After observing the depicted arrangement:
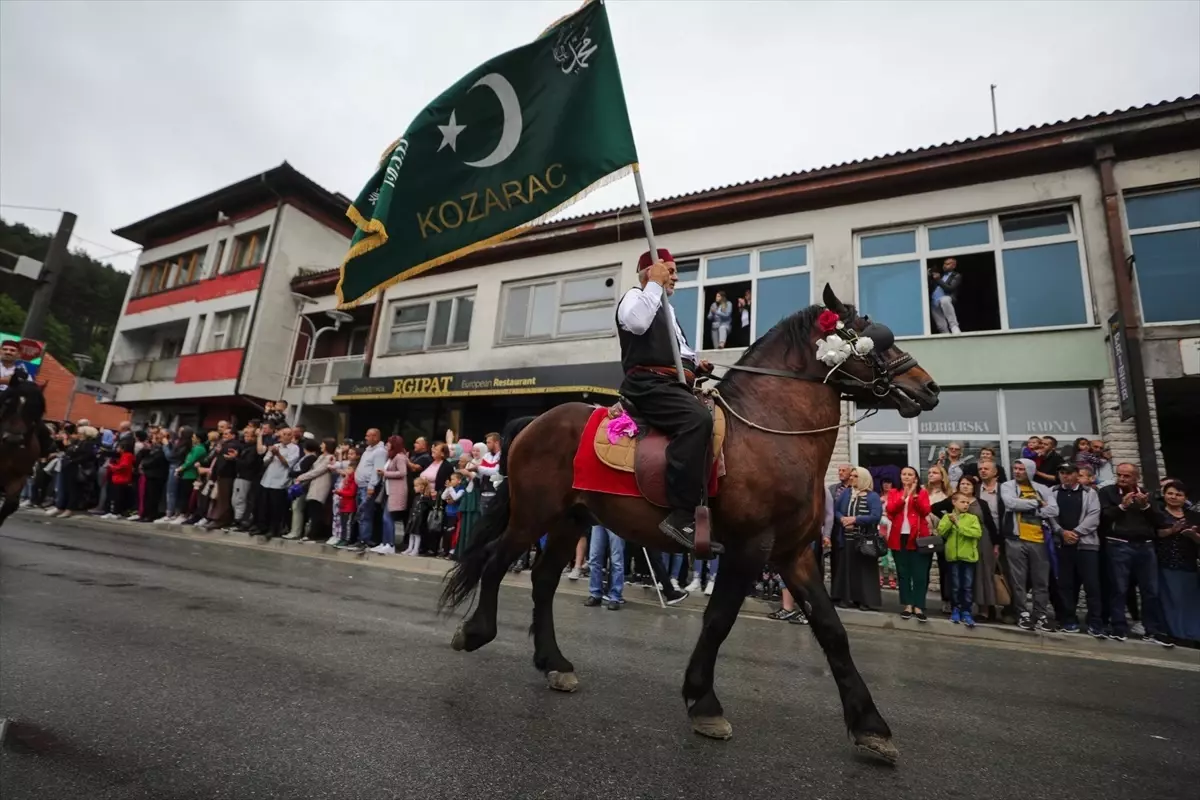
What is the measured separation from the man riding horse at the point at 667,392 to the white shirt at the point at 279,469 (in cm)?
1080

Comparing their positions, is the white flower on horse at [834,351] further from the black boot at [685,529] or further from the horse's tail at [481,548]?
the horse's tail at [481,548]

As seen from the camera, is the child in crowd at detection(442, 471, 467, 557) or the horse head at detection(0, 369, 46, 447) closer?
the horse head at detection(0, 369, 46, 447)

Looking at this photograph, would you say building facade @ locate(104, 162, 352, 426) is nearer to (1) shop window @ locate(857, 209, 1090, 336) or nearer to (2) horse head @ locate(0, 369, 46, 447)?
(2) horse head @ locate(0, 369, 46, 447)

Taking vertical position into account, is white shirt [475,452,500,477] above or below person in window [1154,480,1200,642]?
above

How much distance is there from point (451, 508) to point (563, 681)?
751 centimetres

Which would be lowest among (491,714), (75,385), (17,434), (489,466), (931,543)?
(491,714)

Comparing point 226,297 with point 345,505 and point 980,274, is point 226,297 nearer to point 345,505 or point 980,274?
point 345,505

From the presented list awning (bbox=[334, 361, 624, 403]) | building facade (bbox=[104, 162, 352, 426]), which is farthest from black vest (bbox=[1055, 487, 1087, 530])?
building facade (bbox=[104, 162, 352, 426])

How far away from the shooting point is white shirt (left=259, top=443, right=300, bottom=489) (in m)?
12.2

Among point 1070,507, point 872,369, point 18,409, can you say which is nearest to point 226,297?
point 18,409

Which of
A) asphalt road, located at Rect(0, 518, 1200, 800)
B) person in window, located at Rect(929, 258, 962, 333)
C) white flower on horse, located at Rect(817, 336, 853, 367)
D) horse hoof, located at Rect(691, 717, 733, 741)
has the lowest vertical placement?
asphalt road, located at Rect(0, 518, 1200, 800)

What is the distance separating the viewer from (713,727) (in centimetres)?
287

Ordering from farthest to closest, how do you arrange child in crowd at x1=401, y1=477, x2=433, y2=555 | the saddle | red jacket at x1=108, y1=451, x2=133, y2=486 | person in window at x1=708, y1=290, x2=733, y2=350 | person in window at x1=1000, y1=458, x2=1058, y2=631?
red jacket at x1=108, y1=451, x2=133, y2=486, person in window at x1=708, y1=290, x2=733, y2=350, child in crowd at x1=401, y1=477, x2=433, y2=555, person in window at x1=1000, y1=458, x2=1058, y2=631, the saddle

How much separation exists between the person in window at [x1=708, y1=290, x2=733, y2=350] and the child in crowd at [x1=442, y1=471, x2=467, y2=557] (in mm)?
7101
